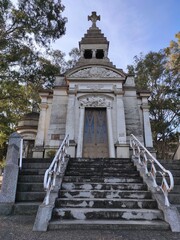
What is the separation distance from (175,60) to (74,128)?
45.3 ft

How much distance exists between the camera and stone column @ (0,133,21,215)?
4992 millimetres

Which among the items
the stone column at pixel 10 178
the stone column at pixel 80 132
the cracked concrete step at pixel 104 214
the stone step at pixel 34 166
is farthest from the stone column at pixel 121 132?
the cracked concrete step at pixel 104 214

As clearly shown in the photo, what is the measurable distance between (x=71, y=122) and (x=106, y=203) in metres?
6.59

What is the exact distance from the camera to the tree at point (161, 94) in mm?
19766

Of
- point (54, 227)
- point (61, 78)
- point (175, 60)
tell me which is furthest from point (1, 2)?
point (175, 60)

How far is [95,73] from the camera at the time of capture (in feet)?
40.3

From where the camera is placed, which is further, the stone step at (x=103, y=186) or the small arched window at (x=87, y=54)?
the small arched window at (x=87, y=54)

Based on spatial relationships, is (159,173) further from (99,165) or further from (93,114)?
(93,114)

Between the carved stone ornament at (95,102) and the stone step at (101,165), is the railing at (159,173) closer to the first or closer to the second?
the stone step at (101,165)

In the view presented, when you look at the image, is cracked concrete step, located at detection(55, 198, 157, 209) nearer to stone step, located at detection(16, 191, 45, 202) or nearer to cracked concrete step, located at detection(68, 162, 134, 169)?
stone step, located at detection(16, 191, 45, 202)

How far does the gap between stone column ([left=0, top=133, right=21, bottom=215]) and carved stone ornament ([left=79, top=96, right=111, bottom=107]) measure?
583 cm

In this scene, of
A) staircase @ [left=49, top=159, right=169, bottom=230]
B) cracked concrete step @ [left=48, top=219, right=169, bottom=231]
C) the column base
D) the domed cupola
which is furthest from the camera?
the domed cupola

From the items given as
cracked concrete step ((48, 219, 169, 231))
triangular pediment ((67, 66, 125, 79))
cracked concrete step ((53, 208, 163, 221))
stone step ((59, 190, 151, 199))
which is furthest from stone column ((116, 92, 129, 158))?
cracked concrete step ((48, 219, 169, 231))

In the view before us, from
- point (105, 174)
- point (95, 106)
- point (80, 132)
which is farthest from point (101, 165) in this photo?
point (95, 106)
